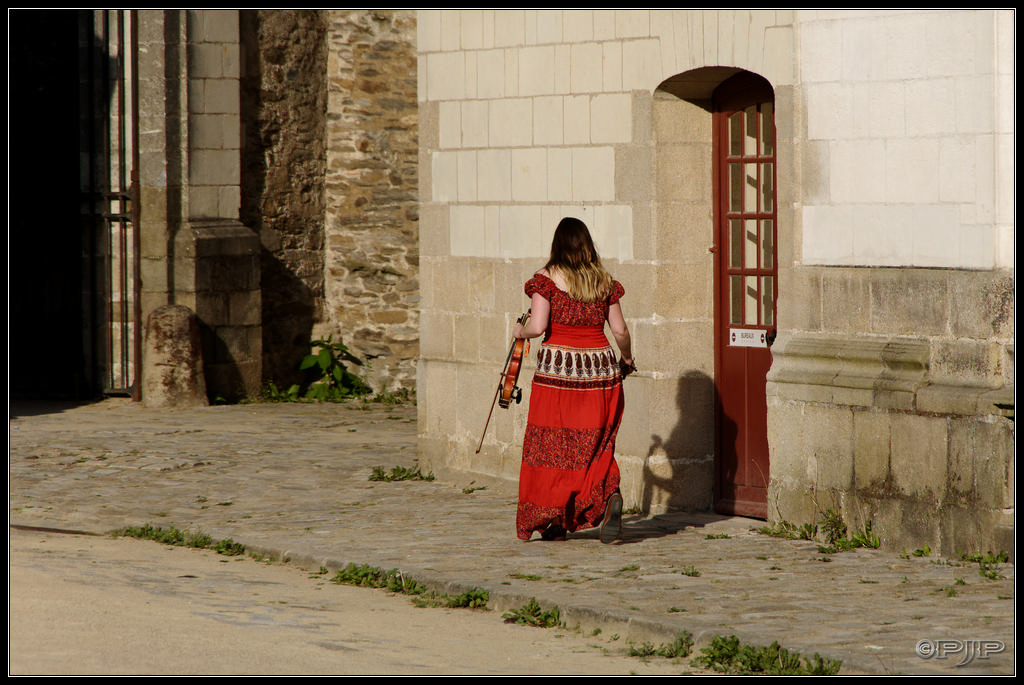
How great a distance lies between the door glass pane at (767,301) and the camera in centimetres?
834

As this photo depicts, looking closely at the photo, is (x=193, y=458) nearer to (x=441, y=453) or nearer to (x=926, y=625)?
(x=441, y=453)

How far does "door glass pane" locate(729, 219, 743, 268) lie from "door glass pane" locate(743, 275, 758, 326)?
4.5 inches

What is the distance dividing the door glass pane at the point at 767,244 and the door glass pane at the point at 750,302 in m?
0.12

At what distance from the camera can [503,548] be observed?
294 inches

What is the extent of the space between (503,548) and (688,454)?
1539 millimetres

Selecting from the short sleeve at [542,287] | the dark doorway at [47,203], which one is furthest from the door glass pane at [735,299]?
the dark doorway at [47,203]

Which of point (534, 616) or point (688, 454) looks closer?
point (534, 616)

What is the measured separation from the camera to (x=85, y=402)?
46.9ft

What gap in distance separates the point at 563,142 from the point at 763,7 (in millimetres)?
1609

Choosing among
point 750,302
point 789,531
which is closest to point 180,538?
point 789,531

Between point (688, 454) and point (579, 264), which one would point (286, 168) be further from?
point (579, 264)

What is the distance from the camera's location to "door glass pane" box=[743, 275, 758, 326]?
8445 mm

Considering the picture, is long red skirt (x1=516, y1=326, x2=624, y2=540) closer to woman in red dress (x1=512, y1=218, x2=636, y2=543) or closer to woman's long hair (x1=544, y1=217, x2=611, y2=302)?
woman in red dress (x1=512, y1=218, x2=636, y2=543)

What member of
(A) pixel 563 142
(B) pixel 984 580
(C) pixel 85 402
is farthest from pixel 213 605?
(C) pixel 85 402
